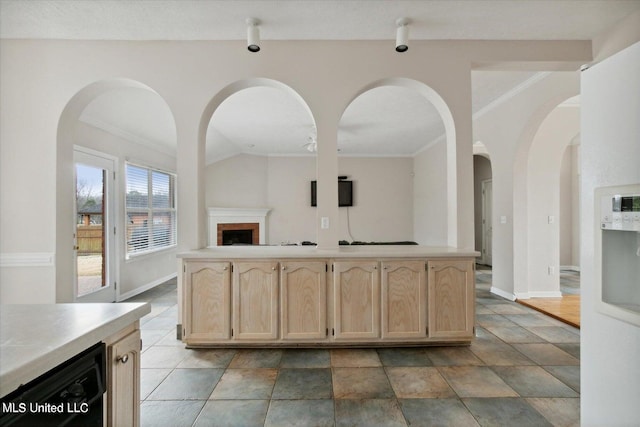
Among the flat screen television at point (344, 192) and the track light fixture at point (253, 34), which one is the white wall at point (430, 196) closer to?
the flat screen television at point (344, 192)

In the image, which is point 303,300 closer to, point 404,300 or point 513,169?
point 404,300

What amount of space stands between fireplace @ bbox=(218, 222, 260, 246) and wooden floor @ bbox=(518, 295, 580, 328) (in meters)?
5.33

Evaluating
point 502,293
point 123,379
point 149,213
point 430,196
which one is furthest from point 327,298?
point 430,196

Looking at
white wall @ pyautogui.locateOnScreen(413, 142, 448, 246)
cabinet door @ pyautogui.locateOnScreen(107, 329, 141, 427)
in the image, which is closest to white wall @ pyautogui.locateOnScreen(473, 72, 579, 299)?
white wall @ pyautogui.locateOnScreen(413, 142, 448, 246)

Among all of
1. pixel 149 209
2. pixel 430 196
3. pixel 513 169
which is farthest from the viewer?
pixel 430 196

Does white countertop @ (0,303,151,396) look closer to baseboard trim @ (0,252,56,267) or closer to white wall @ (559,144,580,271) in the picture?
baseboard trim @ (0,252,56,267)

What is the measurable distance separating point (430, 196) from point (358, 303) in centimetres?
447

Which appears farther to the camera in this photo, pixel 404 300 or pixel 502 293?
pixel 502 293

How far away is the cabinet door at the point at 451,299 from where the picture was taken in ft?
8.46

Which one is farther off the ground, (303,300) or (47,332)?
(47,332)

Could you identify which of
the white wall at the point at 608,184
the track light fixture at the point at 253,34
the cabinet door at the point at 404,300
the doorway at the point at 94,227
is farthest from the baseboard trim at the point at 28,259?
the white wall at the point at 608,184

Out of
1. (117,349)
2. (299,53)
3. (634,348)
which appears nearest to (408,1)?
(299,53)

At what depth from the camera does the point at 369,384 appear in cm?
210

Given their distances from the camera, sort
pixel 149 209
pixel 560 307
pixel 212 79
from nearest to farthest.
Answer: pixel 212 79 → pixel 560 307 → pixel 149 209
